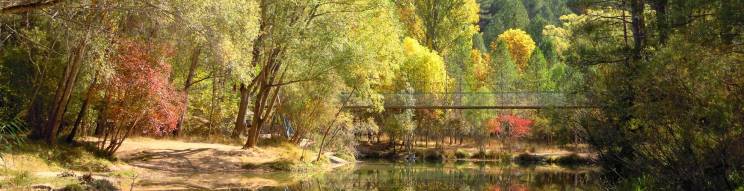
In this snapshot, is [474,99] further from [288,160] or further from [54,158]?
[54,158]

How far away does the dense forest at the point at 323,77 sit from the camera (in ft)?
35.4

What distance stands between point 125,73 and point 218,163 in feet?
20.1

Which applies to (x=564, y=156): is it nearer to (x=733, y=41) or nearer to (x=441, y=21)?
(x=441, y=21)

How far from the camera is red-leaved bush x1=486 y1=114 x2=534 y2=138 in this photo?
4128 cm

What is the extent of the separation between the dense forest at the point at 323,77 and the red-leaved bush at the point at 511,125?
1.11 meters

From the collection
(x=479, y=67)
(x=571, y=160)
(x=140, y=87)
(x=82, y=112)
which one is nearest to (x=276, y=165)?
(x=82, y=112)

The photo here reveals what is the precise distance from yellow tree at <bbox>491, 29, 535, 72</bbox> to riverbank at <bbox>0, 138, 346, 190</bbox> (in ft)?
116

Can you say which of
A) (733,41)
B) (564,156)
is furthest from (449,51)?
(733,41)

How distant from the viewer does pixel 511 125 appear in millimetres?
41375

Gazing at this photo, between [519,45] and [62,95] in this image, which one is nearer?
[62,95]

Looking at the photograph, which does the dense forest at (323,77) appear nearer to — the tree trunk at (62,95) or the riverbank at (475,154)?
the tree trunk at (62,95)

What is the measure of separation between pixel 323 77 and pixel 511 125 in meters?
19.6

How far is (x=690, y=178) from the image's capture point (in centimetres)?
1062

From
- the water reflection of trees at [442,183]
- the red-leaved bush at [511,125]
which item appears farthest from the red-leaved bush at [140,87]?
the red-leaved bush at [511,125]
